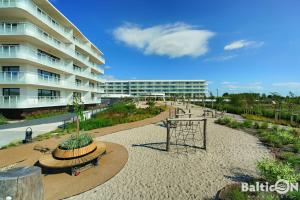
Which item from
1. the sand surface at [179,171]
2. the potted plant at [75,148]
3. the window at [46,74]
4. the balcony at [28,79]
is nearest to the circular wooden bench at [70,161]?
the potted plant at [75,148]

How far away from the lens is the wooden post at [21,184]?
2219mm

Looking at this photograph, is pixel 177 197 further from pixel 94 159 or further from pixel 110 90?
pixel 110 90

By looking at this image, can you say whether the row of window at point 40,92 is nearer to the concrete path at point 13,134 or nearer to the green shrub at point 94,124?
the green shrub at point 94,124

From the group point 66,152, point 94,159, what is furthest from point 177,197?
point 66,152

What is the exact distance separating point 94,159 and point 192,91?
105 m

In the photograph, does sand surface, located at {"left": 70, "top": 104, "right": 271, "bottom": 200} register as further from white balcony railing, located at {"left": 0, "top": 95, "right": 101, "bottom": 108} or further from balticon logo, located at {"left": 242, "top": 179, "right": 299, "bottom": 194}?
white balcony railing, located at {"left": 0, "top": 95, "right": 101, "bottom": 108}

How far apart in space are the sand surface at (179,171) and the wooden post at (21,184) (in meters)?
2.32

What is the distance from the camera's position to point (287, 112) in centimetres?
1988

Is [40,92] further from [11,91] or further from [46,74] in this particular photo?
[11,91]

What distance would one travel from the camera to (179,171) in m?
5.84

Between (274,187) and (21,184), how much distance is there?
5604mm

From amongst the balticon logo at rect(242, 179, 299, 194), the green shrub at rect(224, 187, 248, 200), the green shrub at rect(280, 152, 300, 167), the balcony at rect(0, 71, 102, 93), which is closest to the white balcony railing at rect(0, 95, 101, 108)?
the balcony at rect(0, 71, 102, 93)

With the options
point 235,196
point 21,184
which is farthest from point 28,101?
point 235,196

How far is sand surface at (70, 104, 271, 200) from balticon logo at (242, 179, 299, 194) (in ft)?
1.93
